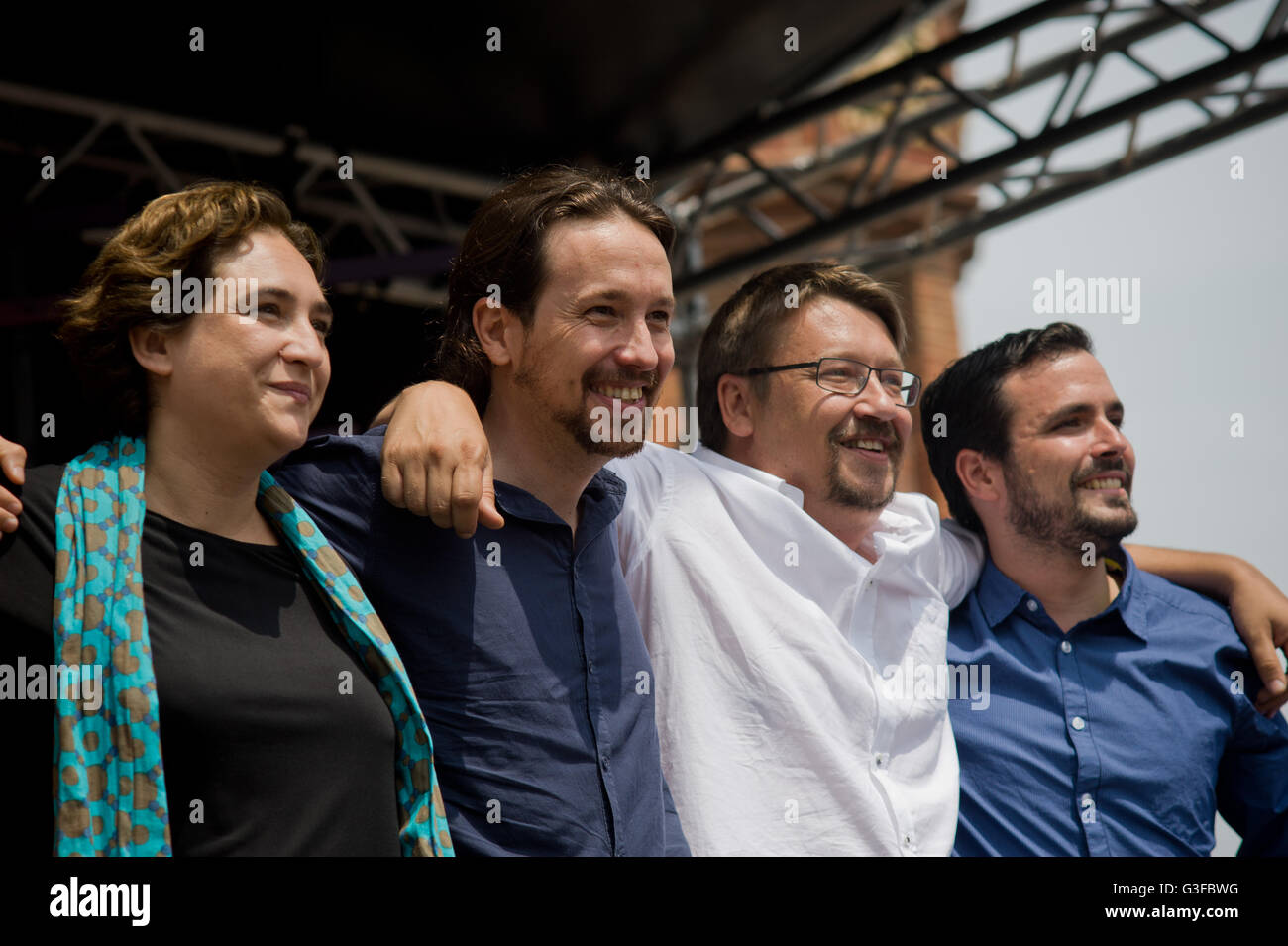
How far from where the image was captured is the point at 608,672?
203cm

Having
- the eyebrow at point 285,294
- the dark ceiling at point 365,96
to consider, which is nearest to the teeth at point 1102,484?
the eyebrow at point 285,294

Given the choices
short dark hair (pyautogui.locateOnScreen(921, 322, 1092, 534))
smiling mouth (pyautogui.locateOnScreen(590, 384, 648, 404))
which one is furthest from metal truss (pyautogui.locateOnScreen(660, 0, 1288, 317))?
smiling mouth (pyautogui.locateOnScreen(590, 384, 648, 404))

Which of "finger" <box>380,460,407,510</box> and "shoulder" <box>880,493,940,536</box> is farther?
"shoulder" <box>880,493,940,536</box>

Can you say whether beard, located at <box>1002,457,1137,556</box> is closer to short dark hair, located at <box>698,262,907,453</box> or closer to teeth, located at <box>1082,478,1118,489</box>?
teeth, located at <box>1082,478,1118,489</box>

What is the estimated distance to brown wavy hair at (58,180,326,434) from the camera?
177 cm

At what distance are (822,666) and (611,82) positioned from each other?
3.75 meters

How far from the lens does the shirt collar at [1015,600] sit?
2.70 meters

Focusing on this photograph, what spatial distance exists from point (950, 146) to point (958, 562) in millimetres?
3205

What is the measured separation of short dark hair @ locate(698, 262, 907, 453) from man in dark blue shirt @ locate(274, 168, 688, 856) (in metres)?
0.54

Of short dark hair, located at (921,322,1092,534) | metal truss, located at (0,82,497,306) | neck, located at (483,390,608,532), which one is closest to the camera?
neck, located at (483,390,608,532)

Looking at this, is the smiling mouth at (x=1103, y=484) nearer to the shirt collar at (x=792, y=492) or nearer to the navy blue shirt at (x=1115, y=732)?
the navy blue shirt at (x=1115, y=732)

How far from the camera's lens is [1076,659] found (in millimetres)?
2658
